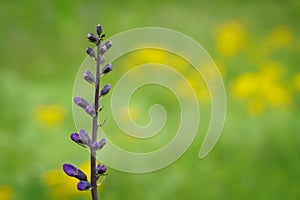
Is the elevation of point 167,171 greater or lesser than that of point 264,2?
lesser

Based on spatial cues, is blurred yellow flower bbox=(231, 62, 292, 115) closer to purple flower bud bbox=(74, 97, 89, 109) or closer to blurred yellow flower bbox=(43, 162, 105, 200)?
blurred yellow flower bbox=(43, 162, 105, 200)

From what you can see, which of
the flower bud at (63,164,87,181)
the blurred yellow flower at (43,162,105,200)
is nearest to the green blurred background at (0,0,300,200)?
the blurred yellow flower at (43,162,105,200)

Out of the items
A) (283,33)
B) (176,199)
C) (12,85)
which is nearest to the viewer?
(176,199)

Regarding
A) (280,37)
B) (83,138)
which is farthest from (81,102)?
(280,37)

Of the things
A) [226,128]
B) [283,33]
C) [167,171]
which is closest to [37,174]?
[167,171]

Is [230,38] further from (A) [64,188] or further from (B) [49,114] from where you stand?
(A) [64,188]

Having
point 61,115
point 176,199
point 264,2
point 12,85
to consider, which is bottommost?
point 176,199

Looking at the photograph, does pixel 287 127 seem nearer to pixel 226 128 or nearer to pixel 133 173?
pixel 226 128

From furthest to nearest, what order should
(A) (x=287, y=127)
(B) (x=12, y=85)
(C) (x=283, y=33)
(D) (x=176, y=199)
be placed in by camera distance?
(C) (x=283, y=33)
(B) (x=12, y=85)
(A) (x=287, y=127)
(D) (x=176, y=199)
